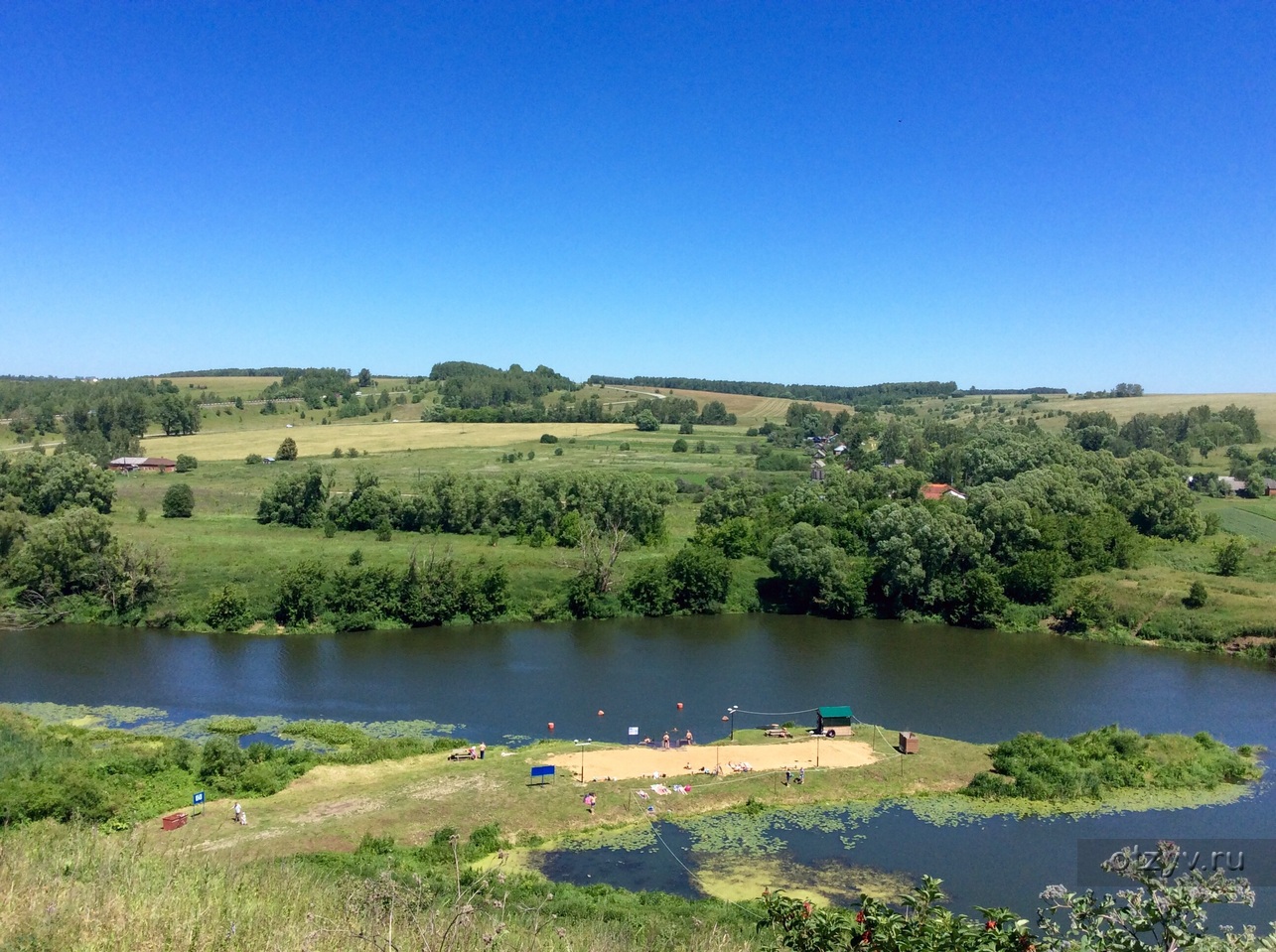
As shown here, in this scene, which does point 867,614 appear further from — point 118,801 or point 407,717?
point 118,801

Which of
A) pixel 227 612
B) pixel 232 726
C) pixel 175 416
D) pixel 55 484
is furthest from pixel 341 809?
pixel 175 416

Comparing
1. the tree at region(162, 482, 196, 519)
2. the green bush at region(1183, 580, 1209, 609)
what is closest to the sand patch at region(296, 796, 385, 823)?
the green bush at region(1183, 580, 1209, 609)

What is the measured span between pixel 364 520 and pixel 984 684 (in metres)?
41.8

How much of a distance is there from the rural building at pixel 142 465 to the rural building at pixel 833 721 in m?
73.4

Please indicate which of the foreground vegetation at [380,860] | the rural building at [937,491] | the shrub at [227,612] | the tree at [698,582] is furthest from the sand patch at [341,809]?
the rural building at [937,491]

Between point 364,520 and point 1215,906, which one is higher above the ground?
point 364,520

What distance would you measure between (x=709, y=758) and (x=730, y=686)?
8.44 metres

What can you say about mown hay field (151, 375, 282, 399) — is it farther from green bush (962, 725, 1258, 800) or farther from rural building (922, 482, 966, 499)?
green bush (962, 725, 1258, 800)

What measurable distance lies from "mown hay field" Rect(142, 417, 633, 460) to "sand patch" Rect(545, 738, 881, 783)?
73.1m

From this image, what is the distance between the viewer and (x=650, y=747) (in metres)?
29.7

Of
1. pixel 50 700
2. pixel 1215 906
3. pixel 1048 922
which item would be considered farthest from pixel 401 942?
pixel 50 700

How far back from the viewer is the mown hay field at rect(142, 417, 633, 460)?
316ft

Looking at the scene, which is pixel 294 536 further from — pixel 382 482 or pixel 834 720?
pixel 834 720

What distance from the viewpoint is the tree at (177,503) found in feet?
210
